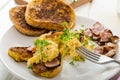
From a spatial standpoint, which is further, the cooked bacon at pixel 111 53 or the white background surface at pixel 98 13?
the white background surface at pixel 98 13

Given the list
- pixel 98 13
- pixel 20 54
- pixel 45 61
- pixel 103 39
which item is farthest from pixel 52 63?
pixel 98 13

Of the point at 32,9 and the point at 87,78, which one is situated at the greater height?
the point at 32,9

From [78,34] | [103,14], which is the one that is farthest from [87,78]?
[103,14]

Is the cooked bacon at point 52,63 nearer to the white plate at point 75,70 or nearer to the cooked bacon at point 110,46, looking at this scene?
the white plate at point 75,70

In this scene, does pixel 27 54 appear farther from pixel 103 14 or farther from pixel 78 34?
pixel 103 14

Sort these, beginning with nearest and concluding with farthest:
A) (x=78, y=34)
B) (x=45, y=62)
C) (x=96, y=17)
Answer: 1. (x=45, y=62)
2. (x=78, y=34)
3. (x=96, y=17)

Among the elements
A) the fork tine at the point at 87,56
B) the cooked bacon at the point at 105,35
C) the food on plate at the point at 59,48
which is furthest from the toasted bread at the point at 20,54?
the cooked bacon at the point at 105,35
